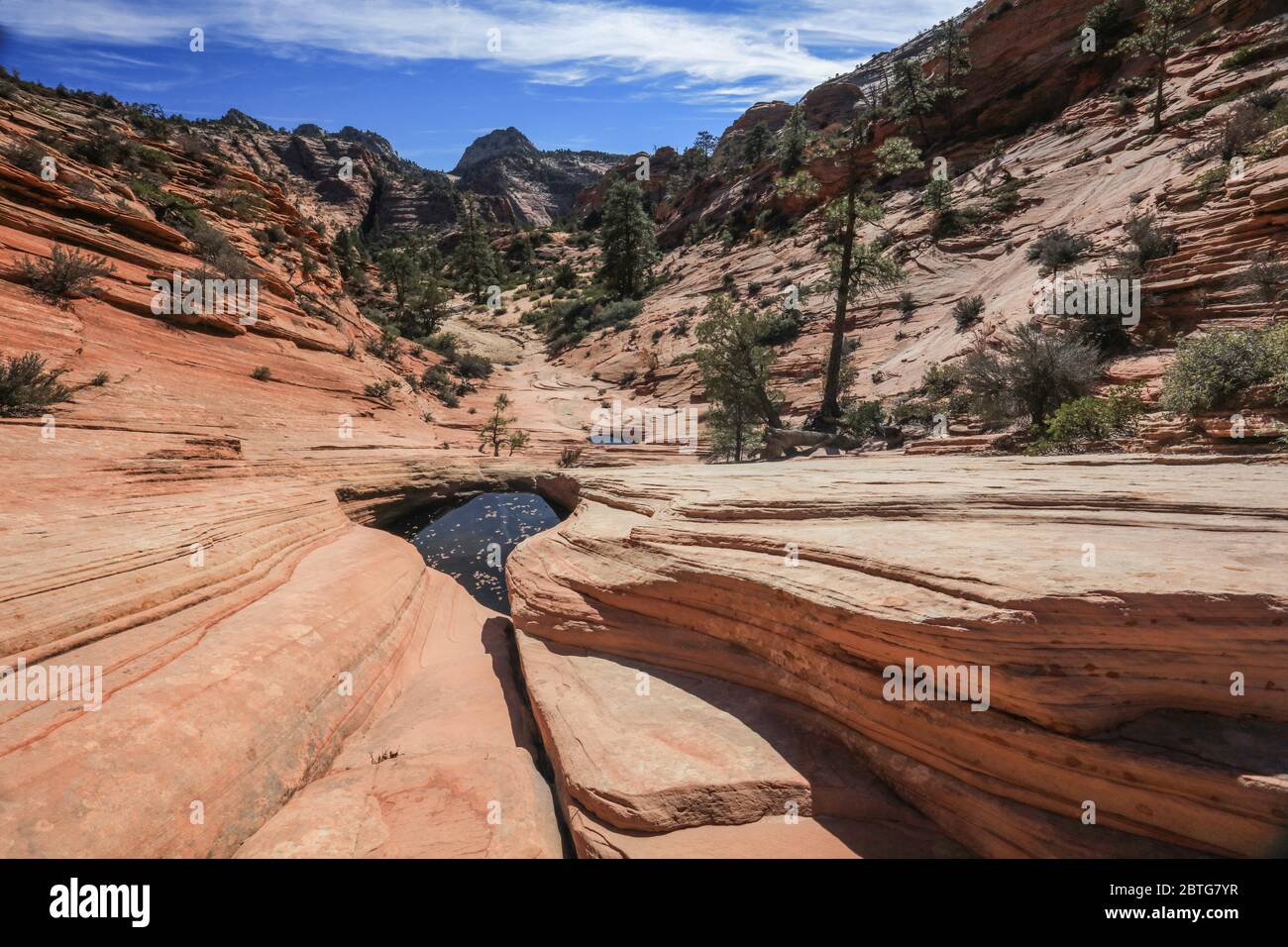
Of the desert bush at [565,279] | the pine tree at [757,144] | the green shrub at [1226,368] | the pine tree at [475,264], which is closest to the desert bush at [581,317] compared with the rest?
the desert bush at [565,279]

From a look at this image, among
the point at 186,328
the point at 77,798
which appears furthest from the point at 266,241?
the point at 77,798

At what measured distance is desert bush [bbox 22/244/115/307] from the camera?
39.6ft

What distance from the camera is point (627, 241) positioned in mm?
46562

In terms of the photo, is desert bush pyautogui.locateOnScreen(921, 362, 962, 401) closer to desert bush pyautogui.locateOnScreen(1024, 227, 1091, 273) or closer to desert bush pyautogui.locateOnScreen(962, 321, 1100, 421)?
desert bush pyautogui.locateOnScreen(962, 321, 1100, 421)

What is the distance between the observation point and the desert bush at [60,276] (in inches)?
475

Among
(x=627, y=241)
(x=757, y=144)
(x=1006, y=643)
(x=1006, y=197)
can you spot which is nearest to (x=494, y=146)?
(x=757, y=144)

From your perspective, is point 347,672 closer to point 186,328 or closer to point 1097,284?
point 186,328

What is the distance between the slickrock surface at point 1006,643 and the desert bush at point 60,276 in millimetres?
15292

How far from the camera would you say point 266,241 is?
26.7 meters

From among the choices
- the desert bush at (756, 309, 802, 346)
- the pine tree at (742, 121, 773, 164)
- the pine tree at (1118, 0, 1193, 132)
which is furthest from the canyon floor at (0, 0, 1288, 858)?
the pine tree at (742, 121, 773, 164)

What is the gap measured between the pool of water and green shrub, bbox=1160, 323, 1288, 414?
44.6 feet

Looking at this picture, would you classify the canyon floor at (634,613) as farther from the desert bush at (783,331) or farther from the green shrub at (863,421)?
the desert bush at (783,331)

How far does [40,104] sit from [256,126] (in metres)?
95.6

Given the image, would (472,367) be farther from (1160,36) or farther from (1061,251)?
(1160,36)
